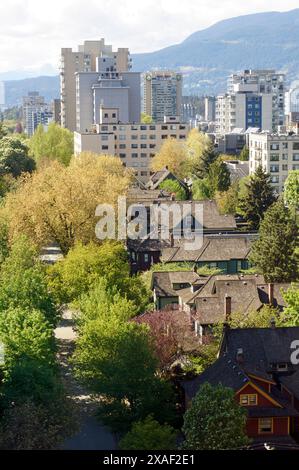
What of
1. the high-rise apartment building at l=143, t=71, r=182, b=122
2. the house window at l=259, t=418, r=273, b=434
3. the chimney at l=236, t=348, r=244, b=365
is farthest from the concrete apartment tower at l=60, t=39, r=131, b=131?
the house window at l=259, t=418, r=273, b=434

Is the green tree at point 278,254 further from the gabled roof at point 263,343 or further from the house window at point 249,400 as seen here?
the house window at point 249,400

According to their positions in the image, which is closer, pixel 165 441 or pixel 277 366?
pixel 165 441

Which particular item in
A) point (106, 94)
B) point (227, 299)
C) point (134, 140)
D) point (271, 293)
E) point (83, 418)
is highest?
point (106, 94)

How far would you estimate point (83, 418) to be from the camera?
1312 inches

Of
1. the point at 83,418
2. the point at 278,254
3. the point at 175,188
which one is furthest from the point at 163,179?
the point at 83,418

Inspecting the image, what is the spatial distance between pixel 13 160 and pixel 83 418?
168ft

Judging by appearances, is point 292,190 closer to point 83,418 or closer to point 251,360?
point 251,360

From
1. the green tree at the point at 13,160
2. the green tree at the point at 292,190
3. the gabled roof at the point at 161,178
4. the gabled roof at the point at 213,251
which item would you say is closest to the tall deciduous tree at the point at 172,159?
the gabled roof at the point at 161,178

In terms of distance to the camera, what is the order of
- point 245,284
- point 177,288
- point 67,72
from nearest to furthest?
point 245,284, point 177,288, point 67,72

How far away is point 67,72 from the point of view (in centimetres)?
14275
